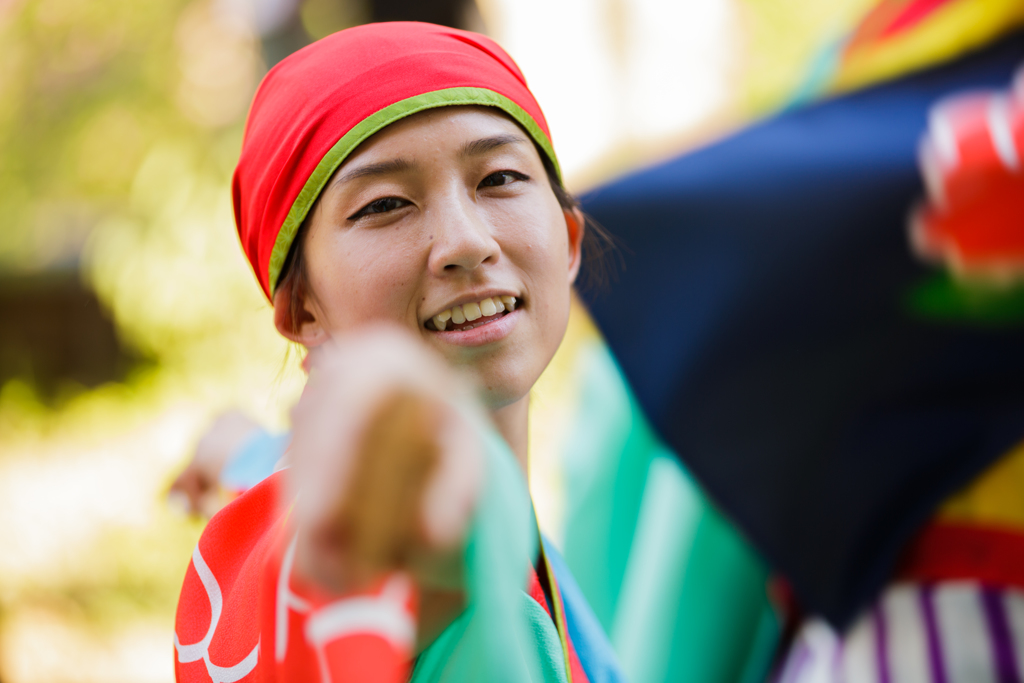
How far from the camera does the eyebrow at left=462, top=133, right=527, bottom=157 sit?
561 millimetres

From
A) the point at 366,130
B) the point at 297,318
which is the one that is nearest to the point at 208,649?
the point at 297,318

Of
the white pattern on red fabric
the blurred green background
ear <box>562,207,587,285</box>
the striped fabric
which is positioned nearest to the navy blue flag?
the striped fabric

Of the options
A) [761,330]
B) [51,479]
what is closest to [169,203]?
[51,479]

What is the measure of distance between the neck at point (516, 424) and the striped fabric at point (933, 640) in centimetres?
47

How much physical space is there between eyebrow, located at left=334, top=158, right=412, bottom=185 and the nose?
37mm

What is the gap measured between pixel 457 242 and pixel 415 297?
5cm

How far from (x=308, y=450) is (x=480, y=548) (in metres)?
0.09

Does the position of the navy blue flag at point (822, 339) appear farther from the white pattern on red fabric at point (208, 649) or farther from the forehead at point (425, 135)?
the white pattern on red fabric at point (208, 649)

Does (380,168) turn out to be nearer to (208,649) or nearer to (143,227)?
(208,649)

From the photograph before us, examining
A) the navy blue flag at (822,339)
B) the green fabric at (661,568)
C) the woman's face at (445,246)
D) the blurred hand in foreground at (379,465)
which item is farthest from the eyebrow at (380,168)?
the green fabric at (661,568)

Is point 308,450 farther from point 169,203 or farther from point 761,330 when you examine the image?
point 169,203

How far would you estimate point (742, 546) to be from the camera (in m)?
1.05

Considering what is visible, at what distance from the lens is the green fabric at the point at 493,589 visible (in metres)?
0.37

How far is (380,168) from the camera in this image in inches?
21.6
